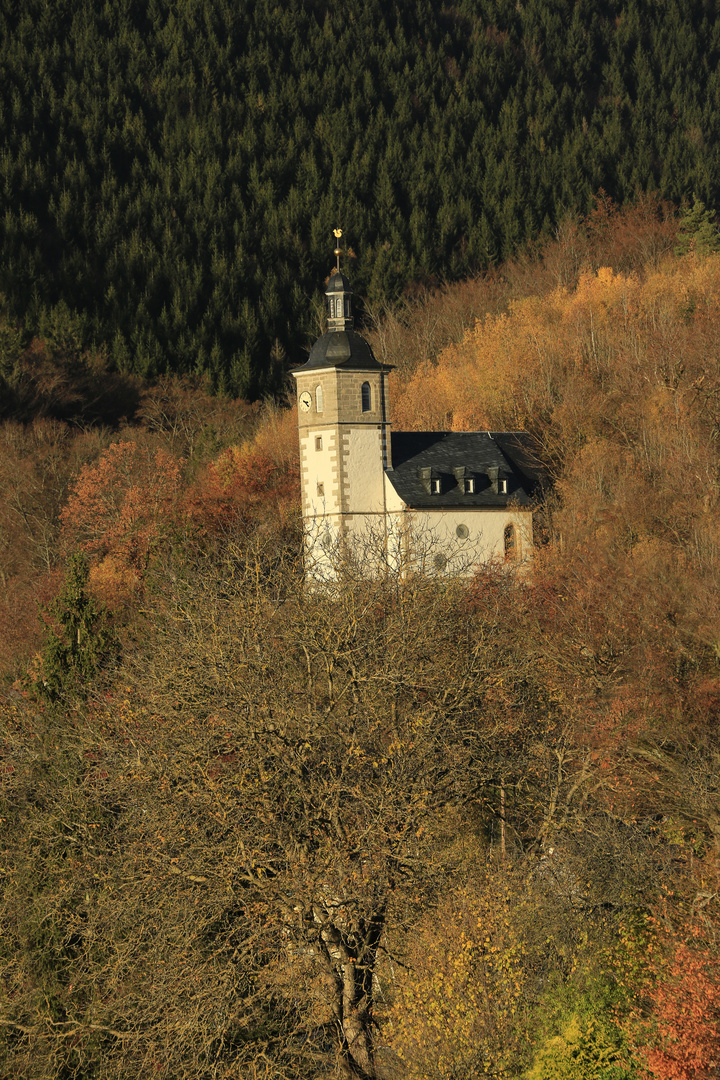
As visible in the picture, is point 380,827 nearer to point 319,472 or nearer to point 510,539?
point 510,539

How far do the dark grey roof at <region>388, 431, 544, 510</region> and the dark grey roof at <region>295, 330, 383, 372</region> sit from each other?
10.1 feet

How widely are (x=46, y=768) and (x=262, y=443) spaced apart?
115 feet

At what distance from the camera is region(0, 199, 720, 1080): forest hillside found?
76.2 feet

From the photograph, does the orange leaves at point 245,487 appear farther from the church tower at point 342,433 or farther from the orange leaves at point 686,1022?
the orange leaves at point 686,1022

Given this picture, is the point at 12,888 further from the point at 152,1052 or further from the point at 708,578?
the point at 708,578

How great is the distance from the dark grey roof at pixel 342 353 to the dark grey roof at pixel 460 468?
3064 mm

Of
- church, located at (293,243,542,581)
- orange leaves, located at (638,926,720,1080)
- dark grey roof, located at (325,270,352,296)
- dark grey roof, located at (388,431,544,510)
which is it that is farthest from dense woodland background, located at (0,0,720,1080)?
dark grey roof, located at (325,270,352,296)

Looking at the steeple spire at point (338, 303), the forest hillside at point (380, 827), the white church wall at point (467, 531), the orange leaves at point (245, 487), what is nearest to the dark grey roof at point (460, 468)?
the white church wall at point (467, 531)

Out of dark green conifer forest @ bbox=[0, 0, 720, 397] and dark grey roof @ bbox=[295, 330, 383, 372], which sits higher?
dark green conifer forest @ bbox=[0, 0, 720, 397]


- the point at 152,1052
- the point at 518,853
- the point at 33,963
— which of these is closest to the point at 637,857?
the point at 518,853

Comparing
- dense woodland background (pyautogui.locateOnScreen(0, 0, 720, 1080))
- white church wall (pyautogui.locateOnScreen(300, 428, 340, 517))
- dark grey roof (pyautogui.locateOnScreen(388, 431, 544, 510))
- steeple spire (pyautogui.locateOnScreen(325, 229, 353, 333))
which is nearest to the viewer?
dense woodland background (pyautogui.locateOnScreen(0, 0, 720, 1080))

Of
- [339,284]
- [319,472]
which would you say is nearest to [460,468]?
[319,472]

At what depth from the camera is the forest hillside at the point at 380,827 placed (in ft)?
76.2

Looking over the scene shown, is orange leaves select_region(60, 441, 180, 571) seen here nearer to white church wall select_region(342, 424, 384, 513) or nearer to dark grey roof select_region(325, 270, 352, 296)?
white church wall select_region(342, 424, 384, 513)
